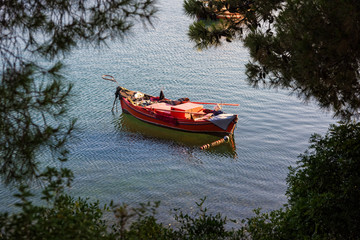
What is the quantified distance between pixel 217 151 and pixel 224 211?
598cm

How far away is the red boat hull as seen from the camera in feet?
67.1

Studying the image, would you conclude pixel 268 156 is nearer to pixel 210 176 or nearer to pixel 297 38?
pixel 210 176

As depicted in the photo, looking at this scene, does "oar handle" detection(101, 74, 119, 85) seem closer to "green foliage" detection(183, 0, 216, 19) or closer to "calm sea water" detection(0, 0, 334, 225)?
"calm sea water" detection(0, 0, 334, 225)

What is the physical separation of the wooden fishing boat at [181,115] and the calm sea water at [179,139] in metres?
0.42

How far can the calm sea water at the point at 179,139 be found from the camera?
1458 centimetres

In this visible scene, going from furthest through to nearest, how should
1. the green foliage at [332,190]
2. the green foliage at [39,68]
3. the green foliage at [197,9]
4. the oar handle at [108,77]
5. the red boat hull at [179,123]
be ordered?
the oar handle at [108,77] < the red boat hull at [179,123] < the green foliage at [197,9] < the green foliage at [332,190] < the green foliage at [39,68]

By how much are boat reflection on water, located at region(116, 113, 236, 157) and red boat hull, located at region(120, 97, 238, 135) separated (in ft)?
0.71

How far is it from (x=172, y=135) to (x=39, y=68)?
1578cm

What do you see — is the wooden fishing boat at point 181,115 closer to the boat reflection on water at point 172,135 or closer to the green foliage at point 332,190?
the boat reflection on water at point 172,135

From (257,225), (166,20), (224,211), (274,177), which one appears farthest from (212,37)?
(166,20)

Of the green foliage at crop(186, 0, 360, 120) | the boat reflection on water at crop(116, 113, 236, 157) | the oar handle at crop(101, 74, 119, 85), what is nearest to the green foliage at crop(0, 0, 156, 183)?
the green foliage at crop(186, 0, 360, 120)

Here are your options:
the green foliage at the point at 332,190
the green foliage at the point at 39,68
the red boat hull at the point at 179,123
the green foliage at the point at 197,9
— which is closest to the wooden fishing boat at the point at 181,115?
the red boat hull at the point at 179,123

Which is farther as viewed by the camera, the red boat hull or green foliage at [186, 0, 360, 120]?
the red boat hull

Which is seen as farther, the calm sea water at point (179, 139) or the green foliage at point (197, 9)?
the calm sea water at point (179, 139)
